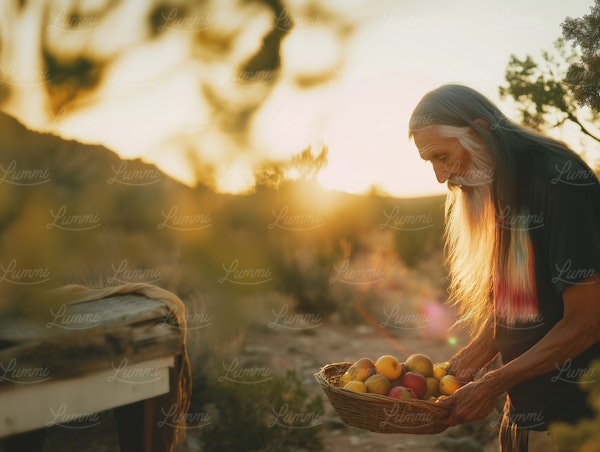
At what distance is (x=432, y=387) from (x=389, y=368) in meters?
0.20

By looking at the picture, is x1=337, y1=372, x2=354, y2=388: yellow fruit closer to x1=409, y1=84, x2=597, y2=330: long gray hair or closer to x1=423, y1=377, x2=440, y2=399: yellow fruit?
x1=423, y1=377, x2=440, y2=399: yellow fruit

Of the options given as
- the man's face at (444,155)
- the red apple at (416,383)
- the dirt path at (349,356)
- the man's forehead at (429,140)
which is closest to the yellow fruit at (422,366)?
the red apple at (416,383)

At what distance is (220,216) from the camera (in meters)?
12.6

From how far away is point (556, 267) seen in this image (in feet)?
6.01

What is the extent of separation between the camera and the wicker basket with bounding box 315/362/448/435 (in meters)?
2.09

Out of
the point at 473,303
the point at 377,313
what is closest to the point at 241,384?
the point at 473,303

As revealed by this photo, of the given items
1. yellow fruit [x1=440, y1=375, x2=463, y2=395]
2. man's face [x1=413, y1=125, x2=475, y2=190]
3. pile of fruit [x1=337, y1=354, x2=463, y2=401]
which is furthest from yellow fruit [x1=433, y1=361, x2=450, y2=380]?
man's face [x1=413, y1=125, x2=475, y2=190]

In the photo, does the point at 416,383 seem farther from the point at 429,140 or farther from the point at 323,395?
the point at 323,395

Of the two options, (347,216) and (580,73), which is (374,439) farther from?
(347,216)

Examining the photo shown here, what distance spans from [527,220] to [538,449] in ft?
2.61

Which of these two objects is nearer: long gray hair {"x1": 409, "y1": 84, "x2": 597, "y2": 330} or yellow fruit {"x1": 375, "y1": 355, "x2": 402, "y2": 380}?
long gray hair {"x1": 409, "y1": 84, "x2": 597, "y2": 330}

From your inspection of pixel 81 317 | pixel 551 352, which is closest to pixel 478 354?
pixel 551 352

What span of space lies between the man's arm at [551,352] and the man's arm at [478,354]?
51 cm

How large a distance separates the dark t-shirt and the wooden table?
62.9 inches
